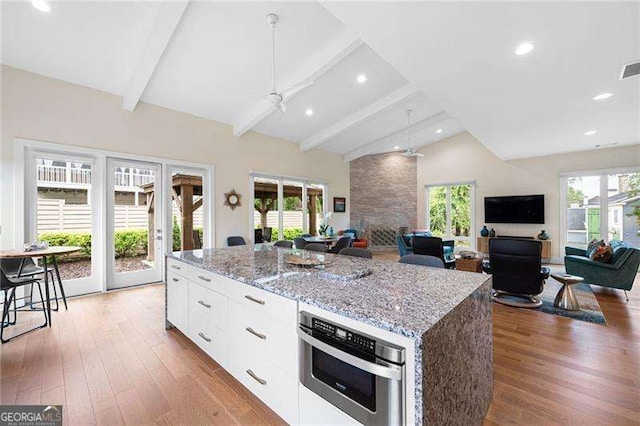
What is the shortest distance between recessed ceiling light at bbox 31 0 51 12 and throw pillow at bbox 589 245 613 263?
7.62 metres

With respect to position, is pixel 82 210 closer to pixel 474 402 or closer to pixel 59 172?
pixel 59 172

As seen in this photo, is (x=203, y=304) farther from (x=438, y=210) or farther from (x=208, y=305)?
(x=438, y=210)

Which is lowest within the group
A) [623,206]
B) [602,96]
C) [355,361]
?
[355,361]

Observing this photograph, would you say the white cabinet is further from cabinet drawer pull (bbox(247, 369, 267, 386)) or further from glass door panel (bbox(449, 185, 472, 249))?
glass door panel (bbox(449, 185, 472, 249))

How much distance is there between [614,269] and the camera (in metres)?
3.83

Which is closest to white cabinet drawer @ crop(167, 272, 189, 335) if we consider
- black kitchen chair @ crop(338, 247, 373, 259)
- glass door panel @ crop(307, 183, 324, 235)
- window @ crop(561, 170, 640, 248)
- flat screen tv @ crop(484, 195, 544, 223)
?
black kitchen chair @ crop(338, 247, 373, 259)

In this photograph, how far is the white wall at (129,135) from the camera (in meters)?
3.46

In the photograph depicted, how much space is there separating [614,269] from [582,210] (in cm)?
354

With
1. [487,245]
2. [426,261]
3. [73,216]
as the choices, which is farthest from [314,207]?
[426,261]

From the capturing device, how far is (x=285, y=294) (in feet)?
4.76

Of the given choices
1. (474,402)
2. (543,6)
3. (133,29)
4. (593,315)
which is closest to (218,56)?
(133,29)

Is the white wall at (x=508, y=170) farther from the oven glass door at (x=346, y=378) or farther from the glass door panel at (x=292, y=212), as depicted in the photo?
the oven glass door at (x=346, y=378)

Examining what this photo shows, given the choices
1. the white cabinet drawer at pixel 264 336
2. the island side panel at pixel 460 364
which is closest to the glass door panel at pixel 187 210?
the white cabinet drawer at pixel 264 336

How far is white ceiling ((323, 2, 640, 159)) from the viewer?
84.7 inches
